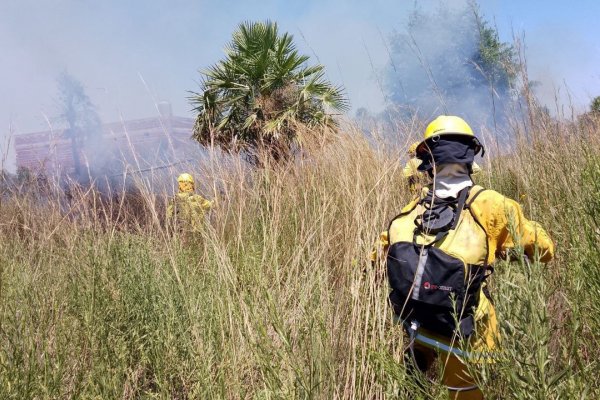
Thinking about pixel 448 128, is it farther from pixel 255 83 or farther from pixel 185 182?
pixel 255 83

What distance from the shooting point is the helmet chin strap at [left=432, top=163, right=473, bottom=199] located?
1737mm

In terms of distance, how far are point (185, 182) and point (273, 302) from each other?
1894 mm

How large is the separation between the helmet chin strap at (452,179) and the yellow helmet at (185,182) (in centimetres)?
171

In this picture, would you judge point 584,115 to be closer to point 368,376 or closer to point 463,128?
point 463,128

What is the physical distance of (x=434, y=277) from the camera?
60.1 inches

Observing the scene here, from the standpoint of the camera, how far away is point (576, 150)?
237 cm

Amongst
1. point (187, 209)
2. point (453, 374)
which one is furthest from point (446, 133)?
point (187, 209)

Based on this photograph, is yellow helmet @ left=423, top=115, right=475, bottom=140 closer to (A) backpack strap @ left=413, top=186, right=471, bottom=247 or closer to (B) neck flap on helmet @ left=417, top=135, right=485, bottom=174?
(B) neck flap on helmet @ left=417, top=135, right=485, bottom=174

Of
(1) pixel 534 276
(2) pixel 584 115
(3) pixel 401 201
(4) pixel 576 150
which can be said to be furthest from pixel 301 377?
(2) pixel 584 115

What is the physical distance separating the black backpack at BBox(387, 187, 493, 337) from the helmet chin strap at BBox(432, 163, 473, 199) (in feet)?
0.17

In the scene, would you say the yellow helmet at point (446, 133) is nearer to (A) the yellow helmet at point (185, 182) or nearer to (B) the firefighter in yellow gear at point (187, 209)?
(B) the firefighter in yellow gear at point (187, 209)

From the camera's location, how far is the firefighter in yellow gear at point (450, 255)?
152 cm

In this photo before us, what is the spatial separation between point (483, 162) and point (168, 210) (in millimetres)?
2534

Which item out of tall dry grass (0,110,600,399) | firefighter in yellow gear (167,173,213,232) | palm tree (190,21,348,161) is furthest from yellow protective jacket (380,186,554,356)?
palm tree (190,21,348,161)
